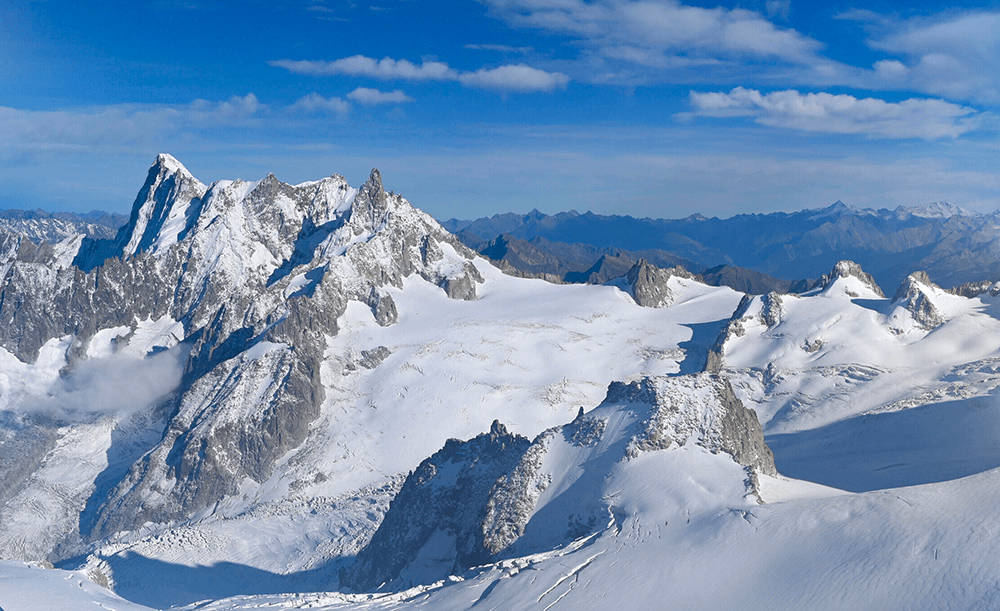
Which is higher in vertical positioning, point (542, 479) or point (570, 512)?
point (542, 479)

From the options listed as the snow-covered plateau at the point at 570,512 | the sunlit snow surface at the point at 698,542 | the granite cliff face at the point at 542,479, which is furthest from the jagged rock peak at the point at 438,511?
the sunlit snow surface at the point at 698,542

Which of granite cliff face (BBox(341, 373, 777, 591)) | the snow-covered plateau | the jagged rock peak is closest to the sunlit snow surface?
the snow-covered plateau

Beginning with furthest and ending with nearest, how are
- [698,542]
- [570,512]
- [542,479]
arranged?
[542,479] < [570,512] < [698,542]

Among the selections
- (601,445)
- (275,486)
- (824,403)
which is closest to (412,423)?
(275,486)

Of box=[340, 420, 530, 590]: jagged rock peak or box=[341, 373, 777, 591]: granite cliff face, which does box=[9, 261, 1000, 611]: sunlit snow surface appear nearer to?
box=[341, 373, 777, 591]: granite cliff face

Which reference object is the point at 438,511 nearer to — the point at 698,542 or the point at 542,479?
the point at 542,479

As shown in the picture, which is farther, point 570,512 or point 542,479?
point 542,479

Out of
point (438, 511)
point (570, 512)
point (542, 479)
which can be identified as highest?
point (542, 479)

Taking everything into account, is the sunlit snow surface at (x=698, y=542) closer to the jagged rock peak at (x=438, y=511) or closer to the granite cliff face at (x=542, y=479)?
the granite cliff face at (x=542, y=479)

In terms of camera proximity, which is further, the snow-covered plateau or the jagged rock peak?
the jagged rock peak

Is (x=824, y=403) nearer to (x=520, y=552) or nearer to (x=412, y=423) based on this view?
(x=412, y=423)

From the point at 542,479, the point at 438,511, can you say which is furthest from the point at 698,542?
the point at 438,511
